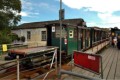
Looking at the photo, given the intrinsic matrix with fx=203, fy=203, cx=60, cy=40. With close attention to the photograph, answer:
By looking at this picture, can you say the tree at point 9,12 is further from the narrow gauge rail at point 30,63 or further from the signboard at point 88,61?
the signboard at point 88,61

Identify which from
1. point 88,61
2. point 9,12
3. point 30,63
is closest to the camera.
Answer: point 88,61

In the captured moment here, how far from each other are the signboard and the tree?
70.6 ft

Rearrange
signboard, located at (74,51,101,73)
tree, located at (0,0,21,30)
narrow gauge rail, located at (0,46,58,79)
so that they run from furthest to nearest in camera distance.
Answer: tree, located at (0,0,21,30), narrow gauge rail, located at (0,46,58,79), signboard, located at (74,51,101,73)

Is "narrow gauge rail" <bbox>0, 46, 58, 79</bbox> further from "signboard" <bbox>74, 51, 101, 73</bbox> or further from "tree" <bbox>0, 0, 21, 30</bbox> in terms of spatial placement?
"tree" <bbox>0, 0, 21, 30</bbox>

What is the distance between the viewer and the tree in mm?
28609

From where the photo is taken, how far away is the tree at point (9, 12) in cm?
2861

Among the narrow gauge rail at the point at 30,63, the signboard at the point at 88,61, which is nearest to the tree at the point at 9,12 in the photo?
the narrow gauge rail at the point at 30,63

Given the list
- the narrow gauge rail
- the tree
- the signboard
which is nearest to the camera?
the signboard

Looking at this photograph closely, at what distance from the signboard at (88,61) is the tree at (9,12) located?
70.6 ft

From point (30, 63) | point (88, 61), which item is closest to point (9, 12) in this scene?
point (30, 63)

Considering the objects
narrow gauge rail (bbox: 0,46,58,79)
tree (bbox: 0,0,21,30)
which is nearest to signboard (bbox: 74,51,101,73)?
narrow gauge rail (bbox: 0,46,58,79)

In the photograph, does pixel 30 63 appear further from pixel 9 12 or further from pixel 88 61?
pixel 9 12

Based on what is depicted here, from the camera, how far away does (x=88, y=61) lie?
779 cm

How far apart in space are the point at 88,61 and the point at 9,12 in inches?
965
